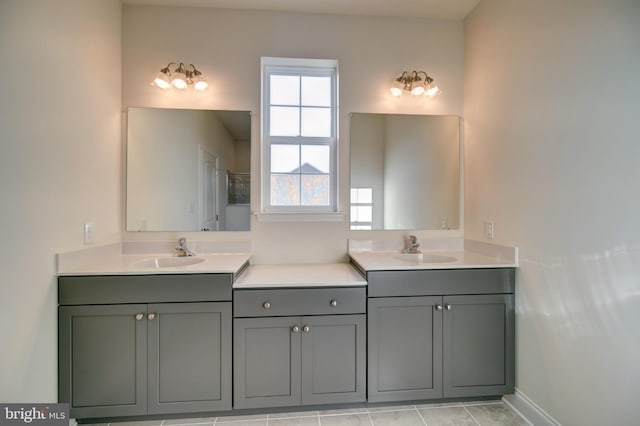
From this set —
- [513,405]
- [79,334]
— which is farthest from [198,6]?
[513,405]

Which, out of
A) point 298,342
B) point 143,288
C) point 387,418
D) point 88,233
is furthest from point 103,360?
point 387,418

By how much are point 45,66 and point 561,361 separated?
9.54ft

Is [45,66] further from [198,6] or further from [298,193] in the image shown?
[298,193]

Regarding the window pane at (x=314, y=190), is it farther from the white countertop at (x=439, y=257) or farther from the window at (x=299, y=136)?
the white countertop at (x=439, y=257)

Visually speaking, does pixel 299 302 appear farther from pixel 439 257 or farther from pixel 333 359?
pixel 439 257

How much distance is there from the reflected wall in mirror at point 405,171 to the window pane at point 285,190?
0.43 m

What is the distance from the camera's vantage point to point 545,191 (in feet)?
5.18

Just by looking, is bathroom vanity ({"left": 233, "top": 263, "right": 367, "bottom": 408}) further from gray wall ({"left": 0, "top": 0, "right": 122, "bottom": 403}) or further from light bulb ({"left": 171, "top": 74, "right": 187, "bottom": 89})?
light bulb ({"left": 171, "top": 74, "right": 187, "bottom": 89})

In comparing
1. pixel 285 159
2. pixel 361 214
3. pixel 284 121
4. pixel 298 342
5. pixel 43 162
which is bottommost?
pixel 298 342

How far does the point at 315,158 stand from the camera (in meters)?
2.30

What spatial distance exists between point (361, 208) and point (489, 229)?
0.89 metres

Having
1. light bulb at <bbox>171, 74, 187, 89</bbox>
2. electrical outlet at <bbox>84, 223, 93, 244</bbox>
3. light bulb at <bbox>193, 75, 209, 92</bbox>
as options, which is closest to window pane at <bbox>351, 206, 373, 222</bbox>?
light bulb at <bbox>193, 75, 209, 92</bbox>

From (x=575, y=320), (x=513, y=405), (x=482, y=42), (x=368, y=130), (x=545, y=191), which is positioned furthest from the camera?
(x=368, y=130)

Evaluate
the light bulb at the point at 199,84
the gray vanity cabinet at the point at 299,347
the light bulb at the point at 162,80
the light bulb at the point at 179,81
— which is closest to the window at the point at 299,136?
the light bulb at the point at 199,84
